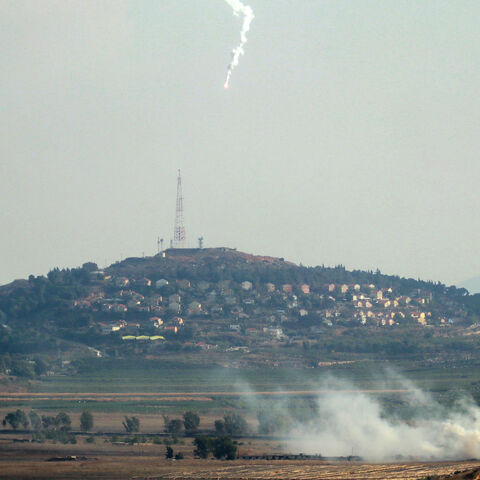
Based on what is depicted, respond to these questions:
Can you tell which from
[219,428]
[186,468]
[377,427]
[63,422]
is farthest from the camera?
[63,422]

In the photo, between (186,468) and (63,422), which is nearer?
(186,468)

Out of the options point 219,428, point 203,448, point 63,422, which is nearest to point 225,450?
point 203,448

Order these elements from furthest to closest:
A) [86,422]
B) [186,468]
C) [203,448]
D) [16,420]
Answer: [16,420] → [86,422] → [203,448] → [186,468]

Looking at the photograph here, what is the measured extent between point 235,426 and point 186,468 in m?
36.7

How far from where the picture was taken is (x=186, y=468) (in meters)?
105

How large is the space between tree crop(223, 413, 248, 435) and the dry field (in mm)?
21406

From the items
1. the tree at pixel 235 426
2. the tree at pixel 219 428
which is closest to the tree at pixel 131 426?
the tree at pixel 219 428

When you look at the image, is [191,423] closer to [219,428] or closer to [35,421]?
[219,428]

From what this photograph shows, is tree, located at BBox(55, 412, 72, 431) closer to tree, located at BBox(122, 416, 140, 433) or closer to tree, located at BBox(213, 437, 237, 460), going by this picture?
tree, located at BBox(122, 416, 140, 433)

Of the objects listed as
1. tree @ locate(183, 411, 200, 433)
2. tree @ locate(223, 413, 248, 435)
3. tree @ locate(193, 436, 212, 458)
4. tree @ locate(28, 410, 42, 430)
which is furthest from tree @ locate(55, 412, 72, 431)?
tree @ locate(193, 436, 212, 458)

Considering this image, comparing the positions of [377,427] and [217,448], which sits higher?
[377,427]

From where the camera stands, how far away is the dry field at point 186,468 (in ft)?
323

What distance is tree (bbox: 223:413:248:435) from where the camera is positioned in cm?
13979

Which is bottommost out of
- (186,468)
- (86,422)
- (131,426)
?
(186,468)
